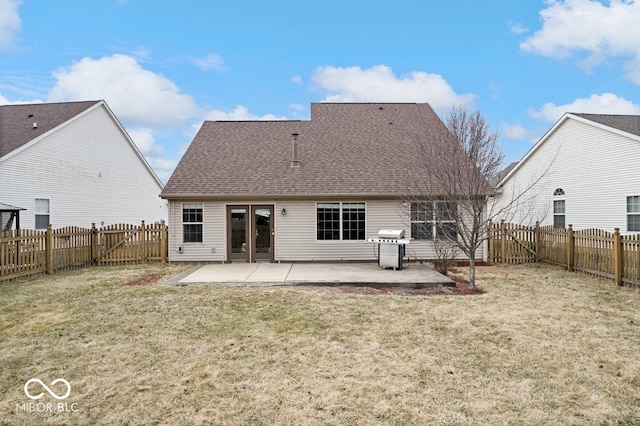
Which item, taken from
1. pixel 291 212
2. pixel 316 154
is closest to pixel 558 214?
pixel 316 154

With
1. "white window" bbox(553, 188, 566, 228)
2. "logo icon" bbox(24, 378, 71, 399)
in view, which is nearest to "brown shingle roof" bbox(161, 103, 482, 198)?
"white window" bbox(553, 188, 566, 228)

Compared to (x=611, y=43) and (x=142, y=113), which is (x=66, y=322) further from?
(x=611, y=43)

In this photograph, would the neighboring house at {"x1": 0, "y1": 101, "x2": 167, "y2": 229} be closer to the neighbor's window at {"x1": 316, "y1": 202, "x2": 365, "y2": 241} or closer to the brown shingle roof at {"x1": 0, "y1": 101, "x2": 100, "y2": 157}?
the brown shingle roof at {"x1": 0, "y1": 101, "x2": 100, "y2": 157}

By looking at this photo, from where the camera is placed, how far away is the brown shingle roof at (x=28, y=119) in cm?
1534

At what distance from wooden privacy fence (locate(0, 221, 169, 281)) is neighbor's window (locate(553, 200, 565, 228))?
1686 cm

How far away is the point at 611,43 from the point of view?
16.1 meters

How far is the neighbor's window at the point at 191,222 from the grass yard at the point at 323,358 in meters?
5.15

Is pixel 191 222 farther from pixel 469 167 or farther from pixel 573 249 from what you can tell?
pixel 573 249

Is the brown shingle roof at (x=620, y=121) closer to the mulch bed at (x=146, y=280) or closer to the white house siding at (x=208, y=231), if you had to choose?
the white house siding at (x=208, y=231)

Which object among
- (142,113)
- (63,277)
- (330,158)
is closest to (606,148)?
(330,158)

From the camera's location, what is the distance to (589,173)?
15180 mm

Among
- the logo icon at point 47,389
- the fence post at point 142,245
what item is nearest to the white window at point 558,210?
the fence post at point 142,245

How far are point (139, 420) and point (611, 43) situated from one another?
21157 mm
